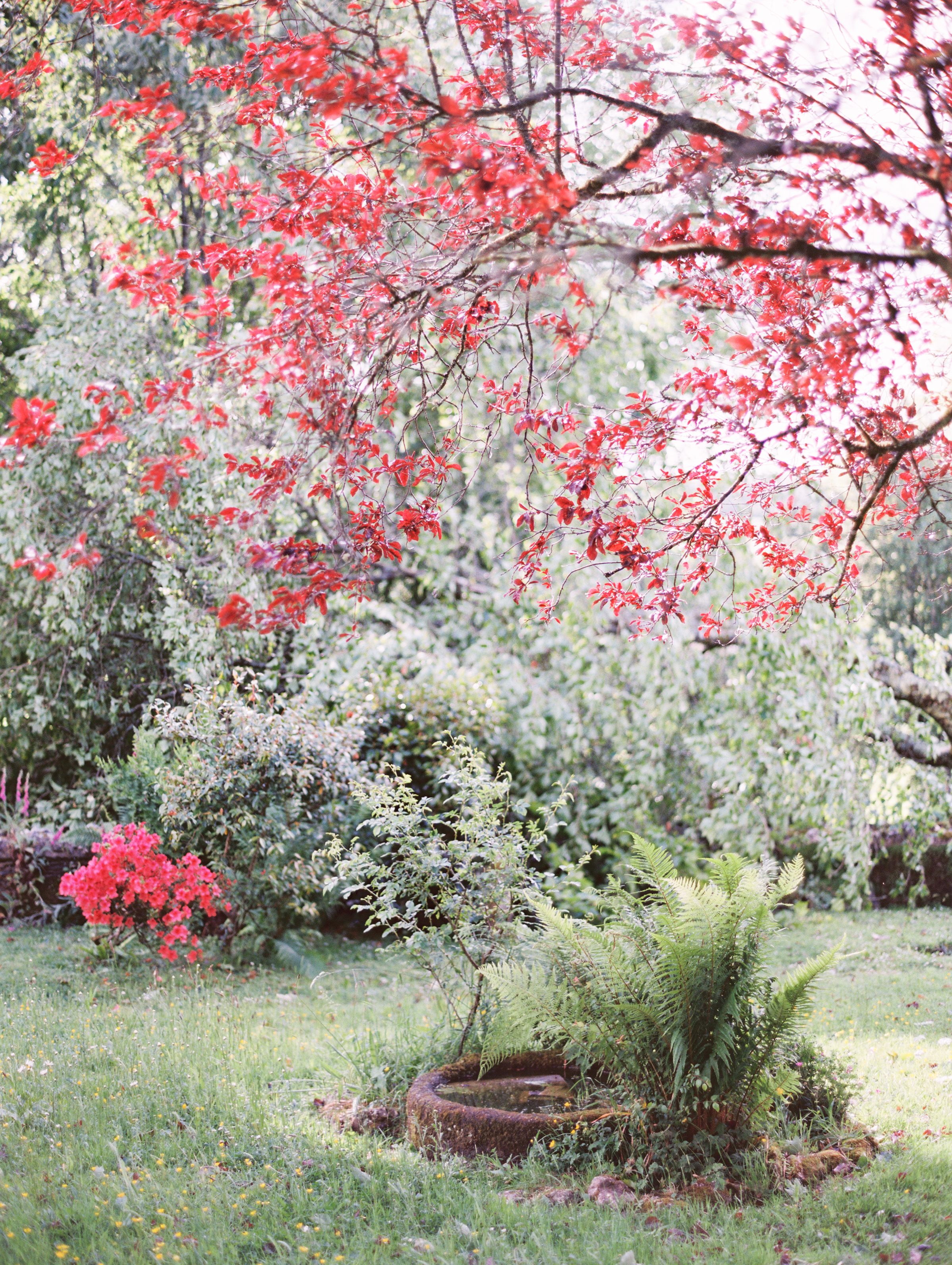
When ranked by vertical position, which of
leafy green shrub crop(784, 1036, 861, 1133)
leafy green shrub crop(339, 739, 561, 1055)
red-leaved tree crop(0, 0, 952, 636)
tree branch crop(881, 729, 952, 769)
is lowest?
Result: leafy green shrub crop(784, 1036, 861, 1133)

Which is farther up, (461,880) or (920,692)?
(920,692)

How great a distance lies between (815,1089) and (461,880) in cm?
164

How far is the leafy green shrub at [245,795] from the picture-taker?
7.43 metres

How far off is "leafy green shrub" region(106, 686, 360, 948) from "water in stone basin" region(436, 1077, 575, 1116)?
3161 mm

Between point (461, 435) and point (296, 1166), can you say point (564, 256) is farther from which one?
point (296, 1166)

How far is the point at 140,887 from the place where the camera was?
663 cm

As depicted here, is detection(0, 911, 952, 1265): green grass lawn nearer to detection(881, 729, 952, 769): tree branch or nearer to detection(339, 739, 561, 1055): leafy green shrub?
detection(339, 739, 561, 1055): leafy green shrub

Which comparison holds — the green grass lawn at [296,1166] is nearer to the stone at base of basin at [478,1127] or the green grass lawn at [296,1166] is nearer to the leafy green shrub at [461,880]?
the stone at base of basin at [478,1127]

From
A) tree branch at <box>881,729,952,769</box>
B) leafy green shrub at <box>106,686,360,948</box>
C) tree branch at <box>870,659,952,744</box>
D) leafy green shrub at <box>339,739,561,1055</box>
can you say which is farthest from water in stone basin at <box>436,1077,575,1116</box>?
tree branch at <box>881,729,952,769</box>

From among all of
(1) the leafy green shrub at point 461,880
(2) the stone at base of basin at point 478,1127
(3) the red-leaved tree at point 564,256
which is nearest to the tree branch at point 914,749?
(3) the red-leaved tree at point 564,256

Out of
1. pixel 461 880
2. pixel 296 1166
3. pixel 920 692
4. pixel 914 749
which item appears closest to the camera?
pixel 296 1166

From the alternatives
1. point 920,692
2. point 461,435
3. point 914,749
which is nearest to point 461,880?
point 461,435

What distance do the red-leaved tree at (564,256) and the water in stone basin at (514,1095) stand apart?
6.50 feet

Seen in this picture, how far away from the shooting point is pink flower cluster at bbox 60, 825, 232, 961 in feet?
21.8
